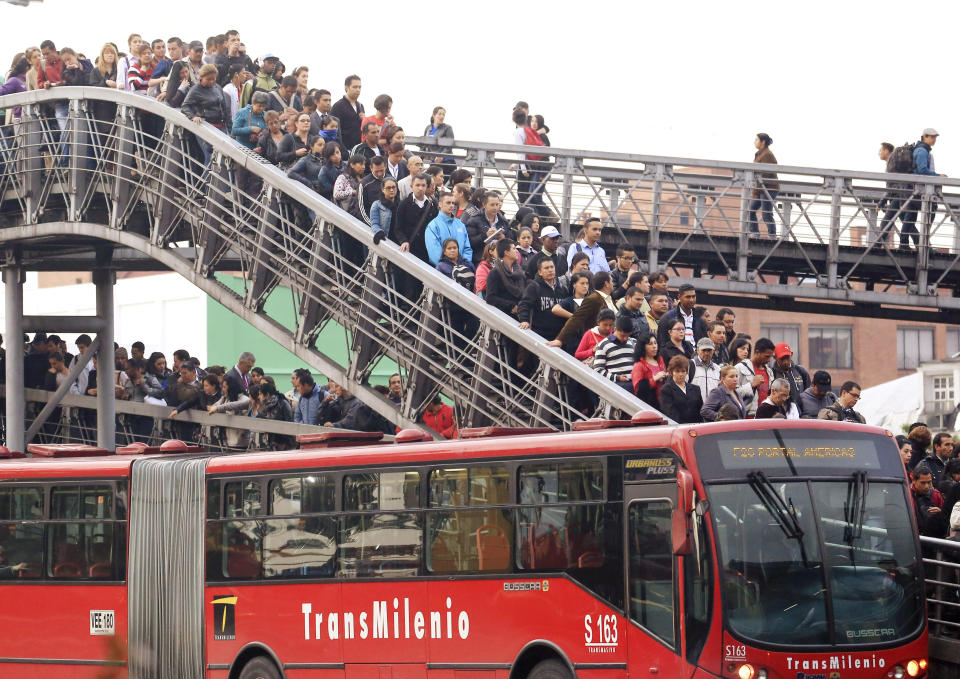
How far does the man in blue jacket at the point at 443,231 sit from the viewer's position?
52.4 ft

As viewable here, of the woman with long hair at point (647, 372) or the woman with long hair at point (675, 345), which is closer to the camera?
the woman with long hair at point (647, 372)

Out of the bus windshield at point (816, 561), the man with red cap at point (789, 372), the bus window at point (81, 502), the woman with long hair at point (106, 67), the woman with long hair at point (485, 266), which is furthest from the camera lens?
the woman with long hair at point (106, 67)

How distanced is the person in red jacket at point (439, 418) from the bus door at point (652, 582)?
19.9 feet

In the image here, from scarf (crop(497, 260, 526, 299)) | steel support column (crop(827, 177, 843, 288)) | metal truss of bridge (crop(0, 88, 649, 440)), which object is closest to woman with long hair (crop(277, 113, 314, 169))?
metal truss of bridge (crop(0, 88, 649, 440))

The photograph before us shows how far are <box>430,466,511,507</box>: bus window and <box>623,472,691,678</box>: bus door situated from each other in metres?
1.19

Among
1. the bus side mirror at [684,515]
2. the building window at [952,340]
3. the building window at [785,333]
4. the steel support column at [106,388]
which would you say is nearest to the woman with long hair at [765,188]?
the steel support column at [106,388]

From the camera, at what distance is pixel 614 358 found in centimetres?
1368

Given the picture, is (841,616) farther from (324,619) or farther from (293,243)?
(293,243)

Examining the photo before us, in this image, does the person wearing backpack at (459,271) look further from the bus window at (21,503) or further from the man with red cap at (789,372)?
the bus window at (21,503)

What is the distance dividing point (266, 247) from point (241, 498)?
16.3ft

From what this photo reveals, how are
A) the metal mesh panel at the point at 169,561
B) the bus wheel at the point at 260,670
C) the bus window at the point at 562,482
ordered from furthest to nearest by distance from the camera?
the metal mesh panel at the point at 169,561
the bus wheel at the point at 260,670
the bus window at the point at 562,482

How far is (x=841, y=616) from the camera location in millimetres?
9734

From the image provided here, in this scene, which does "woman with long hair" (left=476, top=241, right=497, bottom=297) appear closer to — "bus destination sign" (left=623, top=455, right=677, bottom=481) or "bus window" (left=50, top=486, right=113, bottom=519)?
"bus window" (left=50, top=486, right=113, bottom=519)

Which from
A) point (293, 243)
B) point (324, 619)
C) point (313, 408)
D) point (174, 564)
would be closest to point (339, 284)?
point (293, 243)
